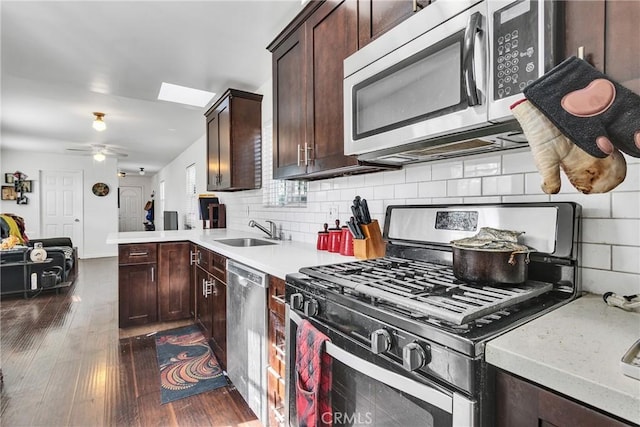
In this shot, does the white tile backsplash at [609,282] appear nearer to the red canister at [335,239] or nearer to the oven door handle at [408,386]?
the oven door handle at [408,386]

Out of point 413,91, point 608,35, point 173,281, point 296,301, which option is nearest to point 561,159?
point 608,35

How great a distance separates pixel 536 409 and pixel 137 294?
3.38m

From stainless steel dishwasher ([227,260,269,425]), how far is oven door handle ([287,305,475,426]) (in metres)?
0.71

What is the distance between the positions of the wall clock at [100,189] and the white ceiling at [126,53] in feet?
11.6

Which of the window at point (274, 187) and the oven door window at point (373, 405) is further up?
the window at point (274, 187)

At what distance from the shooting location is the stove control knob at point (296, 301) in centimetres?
116

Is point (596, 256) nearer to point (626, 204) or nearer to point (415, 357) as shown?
point (626, 204)

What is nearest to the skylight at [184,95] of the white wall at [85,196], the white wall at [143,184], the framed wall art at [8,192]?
the white wall at [85,196]

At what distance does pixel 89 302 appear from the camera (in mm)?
3982

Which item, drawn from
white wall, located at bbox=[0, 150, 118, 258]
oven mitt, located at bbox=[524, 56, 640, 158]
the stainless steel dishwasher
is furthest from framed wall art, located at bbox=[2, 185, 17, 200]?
oven mitt, located at bbox=[524, 56, 640, 158]

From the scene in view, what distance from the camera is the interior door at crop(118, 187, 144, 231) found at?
12.1 m

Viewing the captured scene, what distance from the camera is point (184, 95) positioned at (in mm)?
3676

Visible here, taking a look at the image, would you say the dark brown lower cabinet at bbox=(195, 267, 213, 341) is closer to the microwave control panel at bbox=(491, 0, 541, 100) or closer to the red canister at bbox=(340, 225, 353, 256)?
the red canister at bbox=(340, 225, 353, 256)

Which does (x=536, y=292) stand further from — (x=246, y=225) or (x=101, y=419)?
(x=246, y=225)
